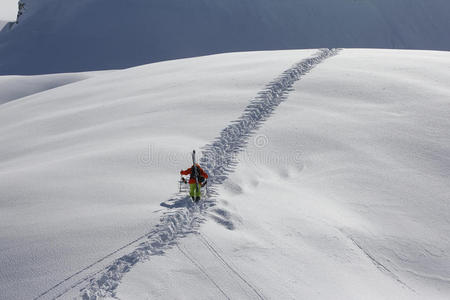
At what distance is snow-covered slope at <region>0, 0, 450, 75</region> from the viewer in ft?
182

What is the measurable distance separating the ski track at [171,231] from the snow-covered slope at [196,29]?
44.4 m

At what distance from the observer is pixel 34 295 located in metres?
5.34

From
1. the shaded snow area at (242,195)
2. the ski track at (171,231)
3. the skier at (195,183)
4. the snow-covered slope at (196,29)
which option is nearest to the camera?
the ski track at (171,231)

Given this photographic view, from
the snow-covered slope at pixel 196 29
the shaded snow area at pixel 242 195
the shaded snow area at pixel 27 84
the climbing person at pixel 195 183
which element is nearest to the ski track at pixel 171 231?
the shaded snow area at pixel 242 195

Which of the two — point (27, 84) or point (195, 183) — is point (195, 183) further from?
point (27, 84)

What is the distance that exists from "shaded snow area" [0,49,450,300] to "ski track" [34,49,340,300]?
0.02 meters

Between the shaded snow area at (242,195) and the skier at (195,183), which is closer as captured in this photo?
the shaded snow area at (242,195)

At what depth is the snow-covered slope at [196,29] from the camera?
55344 millimetres

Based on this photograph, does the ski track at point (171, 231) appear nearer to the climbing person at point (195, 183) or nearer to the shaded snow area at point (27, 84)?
the climbing person at point (195, 183)

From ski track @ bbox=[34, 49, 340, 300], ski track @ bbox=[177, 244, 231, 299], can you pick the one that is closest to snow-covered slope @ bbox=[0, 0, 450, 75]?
ski track @ bbox=[34, 49, 340, 300]

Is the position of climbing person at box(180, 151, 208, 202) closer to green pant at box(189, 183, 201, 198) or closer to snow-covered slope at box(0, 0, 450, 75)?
green pant at box(189, 183, 201, 198)

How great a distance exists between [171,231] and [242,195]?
1.69 meters

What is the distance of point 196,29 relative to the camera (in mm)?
58375

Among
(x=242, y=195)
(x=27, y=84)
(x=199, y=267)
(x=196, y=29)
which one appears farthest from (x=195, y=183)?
(x=196, y=29)
